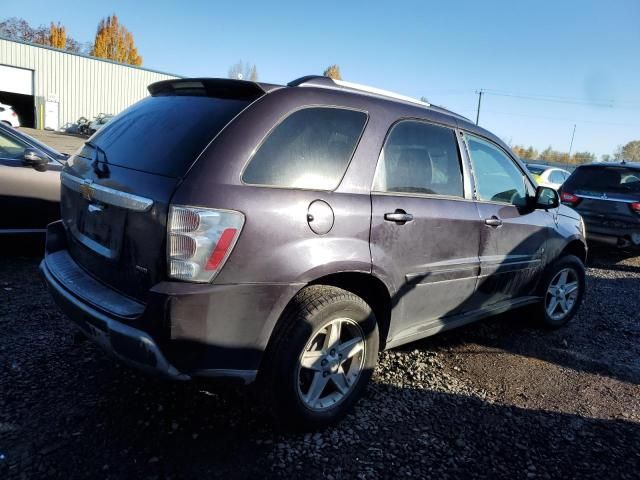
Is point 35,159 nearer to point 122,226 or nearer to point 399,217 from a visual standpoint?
point 122,226

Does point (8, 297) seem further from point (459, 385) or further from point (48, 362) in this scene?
point (459, 385)

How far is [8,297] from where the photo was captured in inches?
159

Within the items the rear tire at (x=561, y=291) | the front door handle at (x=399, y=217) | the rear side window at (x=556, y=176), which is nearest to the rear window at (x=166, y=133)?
the front door handle at (x=399, y=217)

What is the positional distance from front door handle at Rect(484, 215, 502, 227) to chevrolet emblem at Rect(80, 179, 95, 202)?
100 inches

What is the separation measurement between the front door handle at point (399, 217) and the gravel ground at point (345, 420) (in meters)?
1.16

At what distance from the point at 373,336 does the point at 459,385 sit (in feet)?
3.20

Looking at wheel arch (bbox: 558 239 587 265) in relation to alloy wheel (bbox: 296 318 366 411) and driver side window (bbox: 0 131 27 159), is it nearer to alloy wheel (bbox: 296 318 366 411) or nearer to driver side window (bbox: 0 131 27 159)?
alloy wheel (bbox: 296 318 366 411)

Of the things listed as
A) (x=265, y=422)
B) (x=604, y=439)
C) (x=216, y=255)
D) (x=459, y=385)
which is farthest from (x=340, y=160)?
(x=604, y=439)

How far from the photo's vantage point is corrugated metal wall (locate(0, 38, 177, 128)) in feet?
105

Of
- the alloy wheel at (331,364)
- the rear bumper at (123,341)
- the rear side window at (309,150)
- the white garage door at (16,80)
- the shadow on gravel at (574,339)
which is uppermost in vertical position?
the white garage door at (16,80)

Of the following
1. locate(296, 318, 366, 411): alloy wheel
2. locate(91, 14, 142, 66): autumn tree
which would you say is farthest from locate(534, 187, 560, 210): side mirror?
locate(91, 14, 142, 66): autumn tree

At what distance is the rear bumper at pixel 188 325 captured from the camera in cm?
203

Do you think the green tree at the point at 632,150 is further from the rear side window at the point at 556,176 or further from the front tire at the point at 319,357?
the front tire at the point at 319,357

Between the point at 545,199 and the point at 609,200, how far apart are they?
Answer: 4.32 meters
